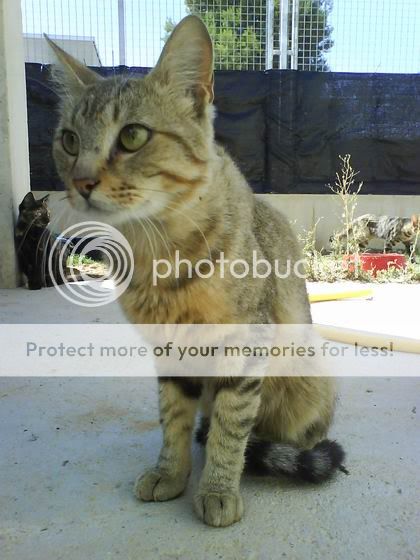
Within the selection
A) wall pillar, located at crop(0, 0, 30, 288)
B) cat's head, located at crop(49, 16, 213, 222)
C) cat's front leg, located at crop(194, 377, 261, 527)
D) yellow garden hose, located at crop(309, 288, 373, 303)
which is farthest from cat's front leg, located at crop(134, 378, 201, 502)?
wall pillar, located at crop(0, 0, 30, 288)

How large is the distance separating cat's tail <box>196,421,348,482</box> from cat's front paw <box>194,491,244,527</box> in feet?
0.57

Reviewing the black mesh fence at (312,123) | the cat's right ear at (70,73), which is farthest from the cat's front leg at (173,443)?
the black mesh fence at (312,123)

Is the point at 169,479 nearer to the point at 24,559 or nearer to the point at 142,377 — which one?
the point at 24,559

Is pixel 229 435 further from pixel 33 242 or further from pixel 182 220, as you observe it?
pixel 33 242

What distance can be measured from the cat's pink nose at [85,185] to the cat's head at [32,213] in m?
3.28

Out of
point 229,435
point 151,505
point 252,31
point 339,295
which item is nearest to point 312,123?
point 252,31

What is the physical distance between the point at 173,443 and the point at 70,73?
1235mm

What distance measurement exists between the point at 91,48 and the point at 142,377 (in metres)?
5.59

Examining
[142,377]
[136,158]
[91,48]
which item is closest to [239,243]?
[136,158]

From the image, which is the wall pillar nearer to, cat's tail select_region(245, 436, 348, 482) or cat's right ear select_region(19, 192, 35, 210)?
cat's right ear select_region(19, 192, 35, 210)

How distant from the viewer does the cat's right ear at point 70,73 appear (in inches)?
65.2

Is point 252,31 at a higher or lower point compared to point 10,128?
higher

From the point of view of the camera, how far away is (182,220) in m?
1.46

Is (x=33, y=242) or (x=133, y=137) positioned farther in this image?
(x=33, y=242)
